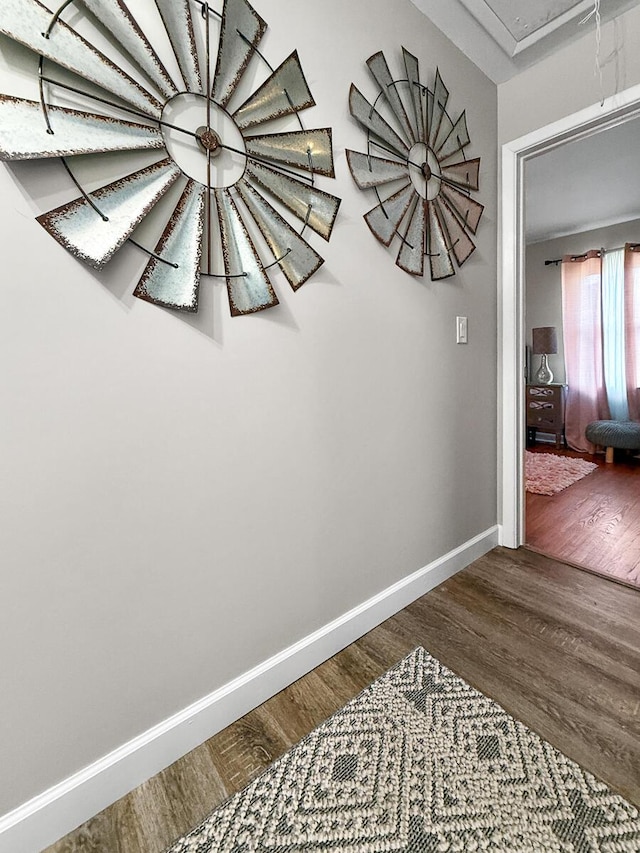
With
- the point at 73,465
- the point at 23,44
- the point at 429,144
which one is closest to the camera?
the point at 23,44

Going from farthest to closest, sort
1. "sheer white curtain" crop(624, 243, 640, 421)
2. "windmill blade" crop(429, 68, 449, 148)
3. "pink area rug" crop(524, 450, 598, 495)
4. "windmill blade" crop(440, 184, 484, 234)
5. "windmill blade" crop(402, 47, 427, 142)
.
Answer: "sheer white curtain" crop(624, 243, 640, 421) → "pink area rug" crop(524, 450, 598, 495) → "windmill blade" crop(440, 184, 484, 234) → "windmill blade" crop(429, 68, 449, 148) → "windmill blade" crop(402, 47, 427, 142)

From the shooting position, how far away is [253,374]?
120cm

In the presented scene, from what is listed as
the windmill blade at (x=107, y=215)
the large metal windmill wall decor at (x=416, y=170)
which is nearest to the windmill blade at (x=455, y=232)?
the large metal windmill wall decor at (x=416, y=170)

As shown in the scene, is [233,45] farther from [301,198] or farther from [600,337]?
[600,337]

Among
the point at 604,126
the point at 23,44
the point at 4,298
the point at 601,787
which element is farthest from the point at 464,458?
the point at 23,44

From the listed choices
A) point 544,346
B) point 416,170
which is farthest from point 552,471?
point 416,170

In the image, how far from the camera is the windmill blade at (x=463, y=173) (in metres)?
1.73

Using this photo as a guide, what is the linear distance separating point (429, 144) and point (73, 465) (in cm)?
173

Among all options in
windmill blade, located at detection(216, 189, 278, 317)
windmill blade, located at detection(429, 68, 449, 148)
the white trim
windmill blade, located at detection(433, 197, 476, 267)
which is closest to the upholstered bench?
the white trim

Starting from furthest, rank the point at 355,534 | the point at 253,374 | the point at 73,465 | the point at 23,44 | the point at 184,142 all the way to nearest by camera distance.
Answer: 1. the point at 355,534
2. the point at 253,374
3. the point at 184,142
4. the point at 73,465
5. the point at 23,44

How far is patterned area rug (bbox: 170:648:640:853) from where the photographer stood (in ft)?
2.94

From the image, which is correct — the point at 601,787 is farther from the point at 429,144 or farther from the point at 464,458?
the point at 429,144

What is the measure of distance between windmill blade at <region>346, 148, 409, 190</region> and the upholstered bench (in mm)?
3720

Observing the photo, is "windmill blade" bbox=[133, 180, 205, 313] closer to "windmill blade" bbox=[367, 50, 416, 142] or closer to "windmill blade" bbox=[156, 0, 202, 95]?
"windmill blade" bbox=[156, 0, 202, 95]
